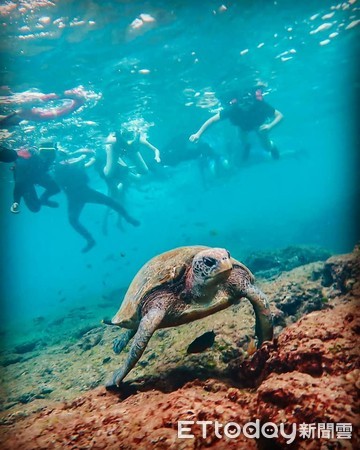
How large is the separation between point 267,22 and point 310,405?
51.0 feet

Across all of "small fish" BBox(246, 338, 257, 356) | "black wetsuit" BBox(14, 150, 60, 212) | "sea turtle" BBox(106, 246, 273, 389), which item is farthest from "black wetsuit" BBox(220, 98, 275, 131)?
"small fish" BBox(246, 338, 257, 356)

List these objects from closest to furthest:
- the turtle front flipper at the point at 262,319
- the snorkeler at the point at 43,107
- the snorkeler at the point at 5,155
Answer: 1. the turtle front flipper at the point at 262,319
2. the snorkeler at the point at 5,155
3. the snorkeler at the point at 43,107

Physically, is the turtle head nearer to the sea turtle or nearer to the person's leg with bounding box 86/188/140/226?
the sea turtle

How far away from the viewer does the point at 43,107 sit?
13367 millimetres

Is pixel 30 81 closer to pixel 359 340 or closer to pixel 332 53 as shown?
pixel 359 340

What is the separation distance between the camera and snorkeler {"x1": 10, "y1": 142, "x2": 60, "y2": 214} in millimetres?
11414

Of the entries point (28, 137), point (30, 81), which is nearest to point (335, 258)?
point (30, 81)

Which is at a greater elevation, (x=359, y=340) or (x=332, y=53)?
(x=332, y=53)

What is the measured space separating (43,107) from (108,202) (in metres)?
5.71

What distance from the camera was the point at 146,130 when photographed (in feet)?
68.5

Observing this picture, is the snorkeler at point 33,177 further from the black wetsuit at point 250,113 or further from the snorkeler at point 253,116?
the black wetsuit at point 250,113

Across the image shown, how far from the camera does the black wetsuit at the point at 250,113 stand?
49.1 ft

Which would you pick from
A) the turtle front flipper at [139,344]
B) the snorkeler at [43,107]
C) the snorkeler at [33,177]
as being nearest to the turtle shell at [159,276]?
the turtle front flipper at [139,344]

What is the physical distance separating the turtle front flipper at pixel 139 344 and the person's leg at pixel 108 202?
11002 millimetres
